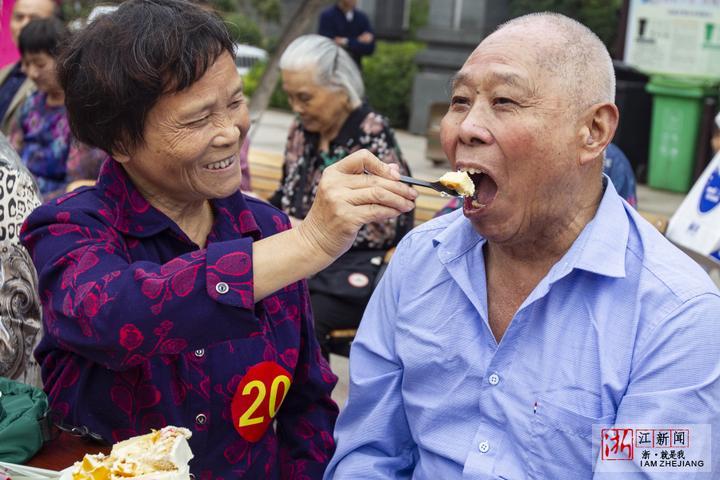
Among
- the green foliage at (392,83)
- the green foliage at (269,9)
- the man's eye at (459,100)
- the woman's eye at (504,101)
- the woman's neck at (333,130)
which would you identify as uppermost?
the woman's eye at (504,101)

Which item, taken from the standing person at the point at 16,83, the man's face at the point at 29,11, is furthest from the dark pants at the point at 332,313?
the man's face at the point at 29,11

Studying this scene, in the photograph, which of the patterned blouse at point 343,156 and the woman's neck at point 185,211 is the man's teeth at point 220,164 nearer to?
the woman's neck at point 185,211

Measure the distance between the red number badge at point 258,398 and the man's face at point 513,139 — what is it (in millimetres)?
668

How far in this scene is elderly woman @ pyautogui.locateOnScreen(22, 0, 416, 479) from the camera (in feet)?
6.57

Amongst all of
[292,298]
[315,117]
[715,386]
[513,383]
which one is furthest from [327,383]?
[315,117]

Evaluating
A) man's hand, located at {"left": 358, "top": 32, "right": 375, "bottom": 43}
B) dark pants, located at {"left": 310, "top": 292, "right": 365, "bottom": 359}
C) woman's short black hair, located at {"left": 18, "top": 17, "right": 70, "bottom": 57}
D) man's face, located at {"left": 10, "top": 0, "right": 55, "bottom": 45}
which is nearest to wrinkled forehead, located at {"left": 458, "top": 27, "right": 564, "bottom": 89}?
dark pants, located at {"left": 310, "top": 292, "right": 365, "bottom": 359}

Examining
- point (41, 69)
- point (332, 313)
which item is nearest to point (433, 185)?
point (332, 313)

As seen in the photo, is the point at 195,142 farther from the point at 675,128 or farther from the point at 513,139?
the point at 675,128

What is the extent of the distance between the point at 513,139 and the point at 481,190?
148 millimetres

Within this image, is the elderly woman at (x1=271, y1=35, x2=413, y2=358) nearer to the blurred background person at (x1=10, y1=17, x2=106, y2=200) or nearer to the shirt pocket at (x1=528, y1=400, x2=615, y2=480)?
the blurred background person at (x1=10, y1=17, x2=106, y2=200)

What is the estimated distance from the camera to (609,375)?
2.01 meters

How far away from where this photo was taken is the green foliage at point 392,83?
16.4m

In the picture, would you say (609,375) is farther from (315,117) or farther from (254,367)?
(315,117)

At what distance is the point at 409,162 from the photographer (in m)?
12.3
